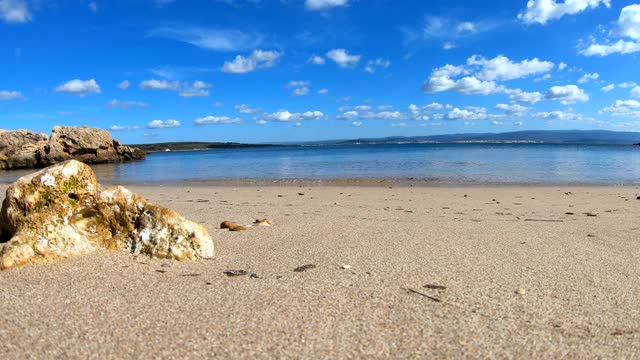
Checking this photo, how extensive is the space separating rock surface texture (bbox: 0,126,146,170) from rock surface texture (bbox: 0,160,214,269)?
41.6m

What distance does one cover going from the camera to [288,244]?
5.14 m

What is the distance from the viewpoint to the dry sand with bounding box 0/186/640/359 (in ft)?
8.44

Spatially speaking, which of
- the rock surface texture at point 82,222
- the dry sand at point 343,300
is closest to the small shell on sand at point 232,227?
the dry sand at point 343,300

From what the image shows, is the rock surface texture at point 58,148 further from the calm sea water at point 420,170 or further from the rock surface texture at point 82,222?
the rock surface texture at point 82,222

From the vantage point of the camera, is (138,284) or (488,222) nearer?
(138,284)

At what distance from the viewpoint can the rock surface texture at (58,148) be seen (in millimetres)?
39500

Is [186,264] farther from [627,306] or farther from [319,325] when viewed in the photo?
[627,306]

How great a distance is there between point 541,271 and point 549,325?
128cm

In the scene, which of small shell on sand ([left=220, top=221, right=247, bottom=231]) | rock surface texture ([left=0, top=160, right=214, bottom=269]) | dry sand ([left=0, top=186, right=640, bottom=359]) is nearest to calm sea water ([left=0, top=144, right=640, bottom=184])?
small shell on sand ([left=220, top=221, right=247, bottom=231])

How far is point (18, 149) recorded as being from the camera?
40.6 m

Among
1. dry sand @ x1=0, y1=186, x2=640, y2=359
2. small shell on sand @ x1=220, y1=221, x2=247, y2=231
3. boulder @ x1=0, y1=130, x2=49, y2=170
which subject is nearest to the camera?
dry sand @ x1=0, y1=186, x2=640, y2=359

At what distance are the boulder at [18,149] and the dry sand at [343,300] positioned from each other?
137 feet

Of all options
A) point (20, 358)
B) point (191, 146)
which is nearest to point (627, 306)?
point (20, 358)

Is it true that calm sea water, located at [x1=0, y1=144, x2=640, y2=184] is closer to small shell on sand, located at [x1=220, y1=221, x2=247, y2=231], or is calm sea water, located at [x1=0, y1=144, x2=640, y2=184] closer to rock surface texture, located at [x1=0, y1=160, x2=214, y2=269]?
small shell on sand, located at [x1=220, y1=221, x2=247, y2=231]
